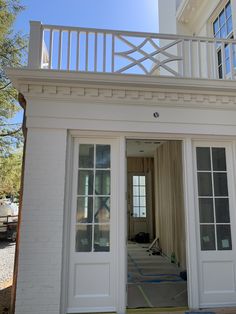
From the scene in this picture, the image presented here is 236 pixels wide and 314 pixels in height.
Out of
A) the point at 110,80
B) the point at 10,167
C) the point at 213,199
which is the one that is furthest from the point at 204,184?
the point at 10,167

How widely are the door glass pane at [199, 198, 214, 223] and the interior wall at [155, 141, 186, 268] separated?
3.55ft

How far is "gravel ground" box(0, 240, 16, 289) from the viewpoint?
5.89 m

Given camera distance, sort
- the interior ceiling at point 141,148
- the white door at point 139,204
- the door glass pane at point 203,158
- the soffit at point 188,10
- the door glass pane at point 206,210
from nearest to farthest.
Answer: the door glass pane at point 206,210, the door glass pane at point 203,158, the soffit at point 188,10, the interior ceiling at point 141,148, the white door at point 139,204

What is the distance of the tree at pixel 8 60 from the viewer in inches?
258

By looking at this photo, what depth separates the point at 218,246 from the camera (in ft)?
13.0

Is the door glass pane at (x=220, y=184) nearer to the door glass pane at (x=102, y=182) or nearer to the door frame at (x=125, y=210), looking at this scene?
the door frame at (x=125, y=210)

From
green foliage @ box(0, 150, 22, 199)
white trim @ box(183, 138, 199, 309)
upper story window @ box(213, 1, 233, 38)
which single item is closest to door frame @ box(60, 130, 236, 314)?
white trim @ box(183, 138, 199, 309)

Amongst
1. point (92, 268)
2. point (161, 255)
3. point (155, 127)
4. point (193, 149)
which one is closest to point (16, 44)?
point (155, 127)

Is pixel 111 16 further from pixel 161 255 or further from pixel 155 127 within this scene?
pixel 161 255

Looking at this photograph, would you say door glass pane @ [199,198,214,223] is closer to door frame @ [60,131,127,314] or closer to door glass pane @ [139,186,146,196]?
door frame @ [60,131,127,314]

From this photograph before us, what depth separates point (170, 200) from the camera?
684cm

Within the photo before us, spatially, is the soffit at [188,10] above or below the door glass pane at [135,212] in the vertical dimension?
above

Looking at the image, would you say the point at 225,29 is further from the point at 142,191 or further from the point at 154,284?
the point at 142,191

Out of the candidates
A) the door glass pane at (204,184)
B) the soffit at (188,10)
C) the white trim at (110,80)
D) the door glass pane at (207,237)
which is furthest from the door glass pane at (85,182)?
the soffit at (188,10)
